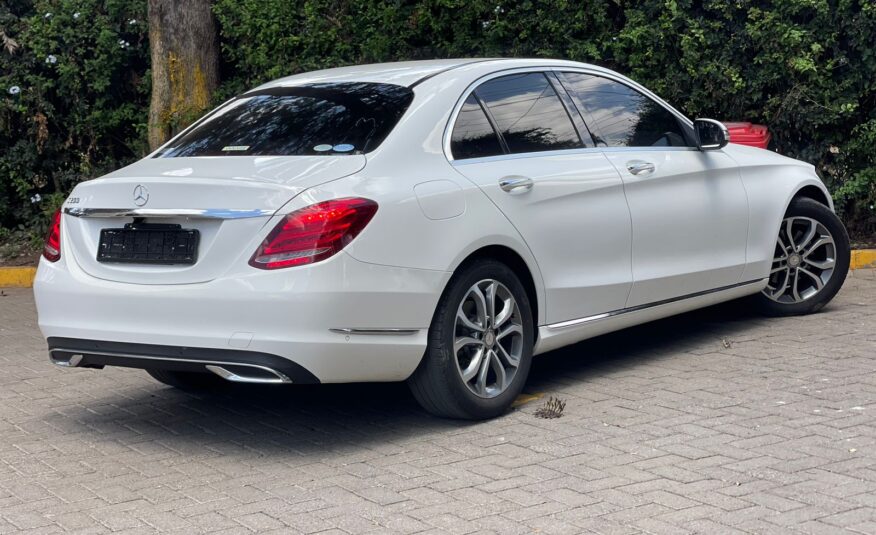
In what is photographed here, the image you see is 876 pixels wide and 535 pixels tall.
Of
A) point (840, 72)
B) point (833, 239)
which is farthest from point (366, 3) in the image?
point (833, 239)

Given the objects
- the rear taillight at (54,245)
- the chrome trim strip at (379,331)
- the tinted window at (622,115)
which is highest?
the tinted window at (622,115)

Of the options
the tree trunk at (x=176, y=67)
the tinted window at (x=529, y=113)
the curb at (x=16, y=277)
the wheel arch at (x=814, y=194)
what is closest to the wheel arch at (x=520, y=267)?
the tinted window at (x=529, y=113)

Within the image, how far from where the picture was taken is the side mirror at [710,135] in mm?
7398

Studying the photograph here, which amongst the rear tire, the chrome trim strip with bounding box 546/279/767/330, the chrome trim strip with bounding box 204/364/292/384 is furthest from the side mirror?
the chrome trim strip with bounding box 204/364/292/384

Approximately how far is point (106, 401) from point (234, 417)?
0.90m

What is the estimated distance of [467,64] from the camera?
6.52m

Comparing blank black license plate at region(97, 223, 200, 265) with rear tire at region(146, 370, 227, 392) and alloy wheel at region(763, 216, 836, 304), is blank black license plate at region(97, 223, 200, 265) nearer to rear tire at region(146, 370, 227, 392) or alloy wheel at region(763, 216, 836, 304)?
rear tire at region(146, 370, 227, 392)

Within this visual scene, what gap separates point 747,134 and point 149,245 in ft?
19.5

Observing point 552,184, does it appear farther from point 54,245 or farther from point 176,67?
point 176,67

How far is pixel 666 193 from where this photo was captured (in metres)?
7.03

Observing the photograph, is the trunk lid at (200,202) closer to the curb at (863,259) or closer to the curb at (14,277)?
the curb at (14,277)

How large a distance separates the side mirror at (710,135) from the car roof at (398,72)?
1045 millimetres

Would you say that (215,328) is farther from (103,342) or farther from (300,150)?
(300,150)

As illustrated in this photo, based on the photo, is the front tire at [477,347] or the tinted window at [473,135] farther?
the tinted window at [473,135]
